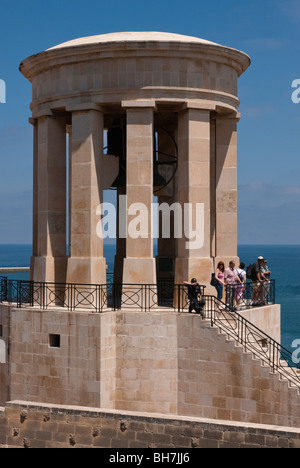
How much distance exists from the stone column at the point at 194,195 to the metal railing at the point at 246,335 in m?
1.19

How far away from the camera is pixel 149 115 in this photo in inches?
962

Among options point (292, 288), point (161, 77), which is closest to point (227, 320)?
point (161, 77)

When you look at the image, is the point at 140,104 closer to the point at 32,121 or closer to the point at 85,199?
the point at 85,199

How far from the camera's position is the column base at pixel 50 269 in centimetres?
2627

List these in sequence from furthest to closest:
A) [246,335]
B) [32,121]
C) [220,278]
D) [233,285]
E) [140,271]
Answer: [32,121] → [233,285] → [220,278] → [140,271] → [246,335]

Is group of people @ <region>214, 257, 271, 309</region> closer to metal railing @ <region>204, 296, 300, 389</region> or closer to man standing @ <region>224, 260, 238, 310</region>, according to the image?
man standing @ <region>224, 260, 238, 310</region>

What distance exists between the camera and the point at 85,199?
2473 centimetres

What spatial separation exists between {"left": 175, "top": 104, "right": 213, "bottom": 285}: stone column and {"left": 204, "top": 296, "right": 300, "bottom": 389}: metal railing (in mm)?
1190

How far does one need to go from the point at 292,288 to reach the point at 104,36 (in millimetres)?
102013

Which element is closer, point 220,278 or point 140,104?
point 140,104

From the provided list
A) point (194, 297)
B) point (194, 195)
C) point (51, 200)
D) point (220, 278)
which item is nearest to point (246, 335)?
point (194, 297)

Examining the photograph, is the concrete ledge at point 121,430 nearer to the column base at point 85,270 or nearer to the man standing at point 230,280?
the column base at point 85,270

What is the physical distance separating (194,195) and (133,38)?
5.66 m

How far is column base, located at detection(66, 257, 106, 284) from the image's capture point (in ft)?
80.6
